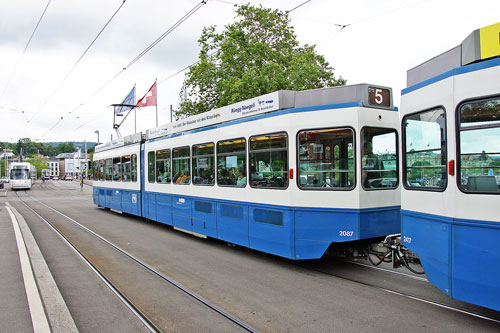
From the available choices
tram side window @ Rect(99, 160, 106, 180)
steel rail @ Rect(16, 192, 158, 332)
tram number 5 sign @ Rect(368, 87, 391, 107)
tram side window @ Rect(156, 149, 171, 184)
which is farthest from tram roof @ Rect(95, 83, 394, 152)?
tram side window @ Rect(99, 160, 106, 180)

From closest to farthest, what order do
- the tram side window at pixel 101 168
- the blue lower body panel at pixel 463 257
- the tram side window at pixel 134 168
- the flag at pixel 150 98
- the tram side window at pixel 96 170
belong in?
the blue lower body panel at pixel 463 257
the tram side window at pixel 134 168
the tram side window at pixel 101 168
the tram side window at pixel 96 170
the flag at pixel 150 98

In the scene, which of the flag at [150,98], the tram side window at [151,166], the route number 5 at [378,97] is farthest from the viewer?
the flag at [150,98]

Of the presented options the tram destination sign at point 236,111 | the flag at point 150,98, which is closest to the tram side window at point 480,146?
the tram destination sign at point 236,111

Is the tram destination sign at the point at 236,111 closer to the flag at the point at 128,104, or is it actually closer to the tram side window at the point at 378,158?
the tram side window at the point at 378,158

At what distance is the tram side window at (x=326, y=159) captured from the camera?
6391 millimetres

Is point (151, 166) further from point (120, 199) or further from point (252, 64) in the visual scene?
point (252, 64)

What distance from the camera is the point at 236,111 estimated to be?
27.8 feet

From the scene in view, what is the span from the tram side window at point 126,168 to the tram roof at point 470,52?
12.3 metres

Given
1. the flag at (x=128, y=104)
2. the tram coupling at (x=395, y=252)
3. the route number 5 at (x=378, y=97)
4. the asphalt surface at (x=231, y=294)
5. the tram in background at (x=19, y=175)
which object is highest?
the flag at (x=128, y=104)

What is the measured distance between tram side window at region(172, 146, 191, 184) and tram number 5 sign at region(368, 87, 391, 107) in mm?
5531

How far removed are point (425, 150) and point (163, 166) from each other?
28.7 ft

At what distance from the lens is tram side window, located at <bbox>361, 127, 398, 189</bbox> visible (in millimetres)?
6398

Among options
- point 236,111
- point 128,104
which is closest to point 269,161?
point 236,111

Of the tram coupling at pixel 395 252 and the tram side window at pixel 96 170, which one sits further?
the tram side window at pixel 96 170
